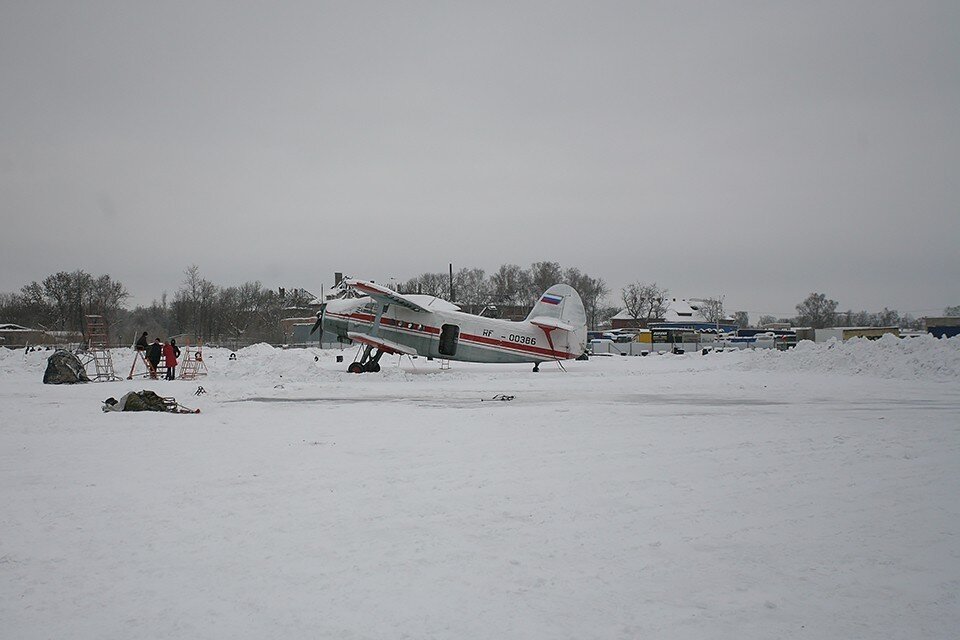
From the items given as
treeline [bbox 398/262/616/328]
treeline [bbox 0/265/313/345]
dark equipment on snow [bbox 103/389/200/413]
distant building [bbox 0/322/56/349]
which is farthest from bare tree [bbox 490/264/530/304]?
dark equipment on snow [bbox 103/389/200/413]

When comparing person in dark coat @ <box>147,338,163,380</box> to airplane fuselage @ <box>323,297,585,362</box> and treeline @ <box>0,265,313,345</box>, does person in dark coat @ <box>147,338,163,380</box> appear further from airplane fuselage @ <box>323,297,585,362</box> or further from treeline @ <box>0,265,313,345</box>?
treeline @ <box>0,265,313,345</box>

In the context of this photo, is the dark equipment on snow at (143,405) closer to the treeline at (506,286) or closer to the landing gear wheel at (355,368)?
the landing gear wheel at (355,368)

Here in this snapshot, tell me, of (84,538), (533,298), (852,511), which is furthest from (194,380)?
(533,298)

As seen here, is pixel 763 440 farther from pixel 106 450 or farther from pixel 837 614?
pixel 106 450

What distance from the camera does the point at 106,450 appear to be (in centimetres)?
712

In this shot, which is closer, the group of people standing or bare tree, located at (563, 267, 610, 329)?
→ the group of people standing

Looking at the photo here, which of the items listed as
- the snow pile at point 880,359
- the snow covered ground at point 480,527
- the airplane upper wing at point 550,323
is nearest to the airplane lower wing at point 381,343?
the airplane upper wing at point 550,323

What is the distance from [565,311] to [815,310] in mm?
142169

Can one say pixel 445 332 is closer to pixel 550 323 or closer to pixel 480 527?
pixel 550 323

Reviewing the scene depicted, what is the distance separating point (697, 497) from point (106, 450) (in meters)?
7.01

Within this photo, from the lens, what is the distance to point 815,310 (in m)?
142

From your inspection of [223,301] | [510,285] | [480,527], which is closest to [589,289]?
[510,285]

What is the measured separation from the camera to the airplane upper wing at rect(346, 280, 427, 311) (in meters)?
21.4

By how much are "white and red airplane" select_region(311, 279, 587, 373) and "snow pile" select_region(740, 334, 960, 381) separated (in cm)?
852
